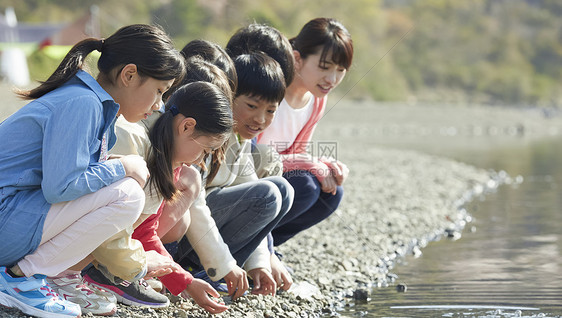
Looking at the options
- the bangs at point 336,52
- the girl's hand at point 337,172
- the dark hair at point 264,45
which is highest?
the bangs at point 336,52

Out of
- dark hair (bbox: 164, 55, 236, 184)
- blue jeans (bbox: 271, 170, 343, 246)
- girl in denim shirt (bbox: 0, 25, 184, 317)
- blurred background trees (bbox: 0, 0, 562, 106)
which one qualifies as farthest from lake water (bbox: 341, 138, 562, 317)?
blurred background trees (bbox: 0, 0, 562, 106)

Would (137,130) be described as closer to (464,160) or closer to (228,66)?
(228,66)

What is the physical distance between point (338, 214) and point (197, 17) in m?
27.6

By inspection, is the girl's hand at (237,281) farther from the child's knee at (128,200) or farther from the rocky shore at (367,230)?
the child's knee at (128,200)

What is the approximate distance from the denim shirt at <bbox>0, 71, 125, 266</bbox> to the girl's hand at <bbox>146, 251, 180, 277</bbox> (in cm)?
39

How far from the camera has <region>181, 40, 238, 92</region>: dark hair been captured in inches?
122

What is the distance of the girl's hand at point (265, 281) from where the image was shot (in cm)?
310

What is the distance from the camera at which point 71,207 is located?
227 cm

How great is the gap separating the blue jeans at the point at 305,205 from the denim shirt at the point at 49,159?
4.02 ft

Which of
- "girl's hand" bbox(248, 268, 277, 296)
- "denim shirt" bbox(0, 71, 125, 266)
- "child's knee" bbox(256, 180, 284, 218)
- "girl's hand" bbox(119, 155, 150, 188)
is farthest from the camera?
"girl's hand" bbox(248, 268, 277, 296)

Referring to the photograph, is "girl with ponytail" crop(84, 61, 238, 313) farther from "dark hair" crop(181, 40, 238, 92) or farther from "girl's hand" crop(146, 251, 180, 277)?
"dark hair" crop(181, 40, 238, 92)

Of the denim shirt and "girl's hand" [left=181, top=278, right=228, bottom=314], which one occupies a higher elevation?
the denim shirt

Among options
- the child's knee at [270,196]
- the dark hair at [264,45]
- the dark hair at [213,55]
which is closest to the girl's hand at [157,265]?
the child's knee at [270,196]

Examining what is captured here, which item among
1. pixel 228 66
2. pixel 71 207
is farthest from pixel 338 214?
pixel 71 207
